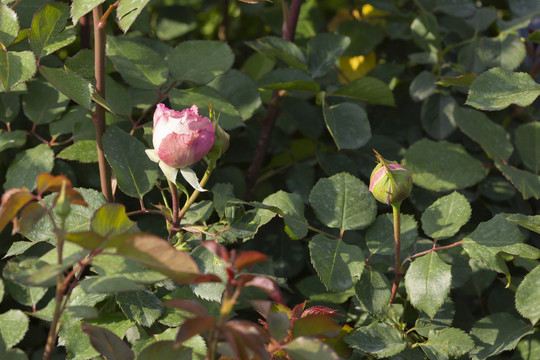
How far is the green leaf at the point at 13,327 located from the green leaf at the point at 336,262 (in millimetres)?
345

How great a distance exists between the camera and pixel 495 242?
2.47 feet

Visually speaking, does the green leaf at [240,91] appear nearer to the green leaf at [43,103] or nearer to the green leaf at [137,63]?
the green leaf at [137,63]

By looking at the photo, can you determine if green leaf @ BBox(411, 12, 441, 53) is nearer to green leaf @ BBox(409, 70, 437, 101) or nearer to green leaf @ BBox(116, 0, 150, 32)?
green leaf @ BBox(409, 70, 437, 101)

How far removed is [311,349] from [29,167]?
513 millimetres

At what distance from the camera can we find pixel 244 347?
1.56ft

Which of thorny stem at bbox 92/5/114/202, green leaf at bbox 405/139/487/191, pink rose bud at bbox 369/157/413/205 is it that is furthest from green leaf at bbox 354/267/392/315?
thorny stem at bbox 92/5/114/202

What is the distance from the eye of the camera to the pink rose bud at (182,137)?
2.16ft

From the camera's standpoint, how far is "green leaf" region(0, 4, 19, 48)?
0.74m

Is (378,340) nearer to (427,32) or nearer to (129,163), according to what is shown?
(129,163)

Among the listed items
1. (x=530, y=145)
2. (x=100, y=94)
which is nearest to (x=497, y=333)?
(x=530, y=145)

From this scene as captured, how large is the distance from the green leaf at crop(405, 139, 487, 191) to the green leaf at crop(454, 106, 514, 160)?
0.13 feet

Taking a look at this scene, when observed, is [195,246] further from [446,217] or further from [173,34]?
[173,34]

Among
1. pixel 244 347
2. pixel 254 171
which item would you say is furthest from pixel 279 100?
pixel 244 347

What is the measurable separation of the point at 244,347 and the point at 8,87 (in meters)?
0.43
